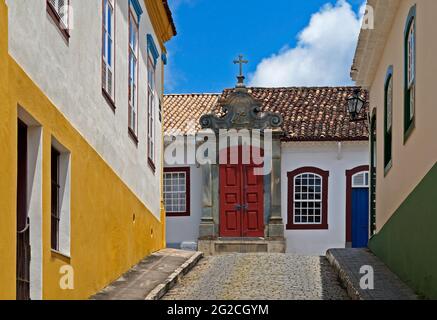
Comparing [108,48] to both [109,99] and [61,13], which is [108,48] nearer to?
[109,99]

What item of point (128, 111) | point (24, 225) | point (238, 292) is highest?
point (128, 111)

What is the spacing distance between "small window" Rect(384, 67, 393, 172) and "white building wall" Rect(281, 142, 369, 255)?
998cm

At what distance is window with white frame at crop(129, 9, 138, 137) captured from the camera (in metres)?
14.7

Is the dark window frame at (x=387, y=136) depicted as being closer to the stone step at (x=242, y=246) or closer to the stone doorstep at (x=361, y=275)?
the stone doorstep at (x=361, y=275)

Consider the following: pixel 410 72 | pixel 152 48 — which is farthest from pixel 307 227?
pixel 410 72

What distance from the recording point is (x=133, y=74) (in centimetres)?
1502

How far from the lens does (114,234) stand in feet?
42.5

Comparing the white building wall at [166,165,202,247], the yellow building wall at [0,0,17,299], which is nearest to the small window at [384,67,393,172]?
the yellow building wall at [0,0,17,299]

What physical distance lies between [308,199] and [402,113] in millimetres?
12695

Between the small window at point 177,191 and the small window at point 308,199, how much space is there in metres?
2.72
